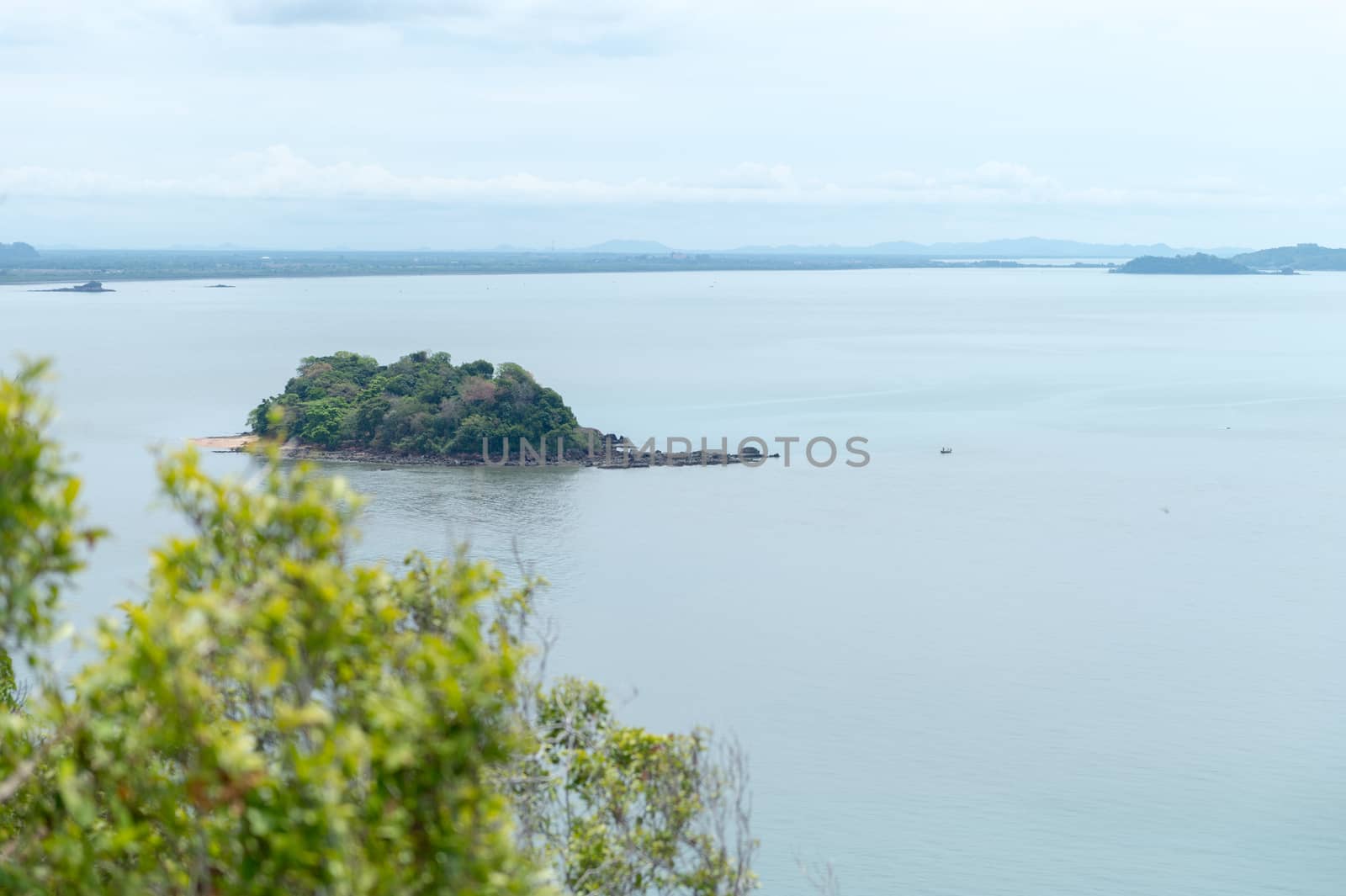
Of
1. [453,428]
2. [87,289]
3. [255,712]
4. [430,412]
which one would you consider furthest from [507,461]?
[87,289]

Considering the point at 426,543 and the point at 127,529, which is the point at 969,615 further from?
the point at 127,529

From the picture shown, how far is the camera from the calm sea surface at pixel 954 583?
55.5 feet

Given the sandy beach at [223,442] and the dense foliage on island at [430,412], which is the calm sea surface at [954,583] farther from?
the dense foliage on island at [430,412]

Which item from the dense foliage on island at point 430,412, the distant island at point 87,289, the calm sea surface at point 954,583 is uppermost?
the distant island at point 87,289

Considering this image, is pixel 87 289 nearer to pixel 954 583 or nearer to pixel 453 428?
pixel 453 428

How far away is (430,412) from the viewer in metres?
42.8

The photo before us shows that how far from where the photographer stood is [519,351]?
75688 millimetres

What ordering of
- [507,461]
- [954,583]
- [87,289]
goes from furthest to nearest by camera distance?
[87,289] < [507,461] < [954,583]

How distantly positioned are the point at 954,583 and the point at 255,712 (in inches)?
905

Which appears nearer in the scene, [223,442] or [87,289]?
[223,442]

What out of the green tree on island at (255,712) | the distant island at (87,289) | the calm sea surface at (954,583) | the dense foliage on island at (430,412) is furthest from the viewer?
the distant island at (87,289)

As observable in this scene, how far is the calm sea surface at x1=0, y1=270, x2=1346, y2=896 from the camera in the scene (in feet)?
55.5

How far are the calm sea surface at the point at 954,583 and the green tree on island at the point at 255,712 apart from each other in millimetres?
374

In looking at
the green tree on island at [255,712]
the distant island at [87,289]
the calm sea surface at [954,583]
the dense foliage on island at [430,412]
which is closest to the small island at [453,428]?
the dense foliage on island at [430,412]
